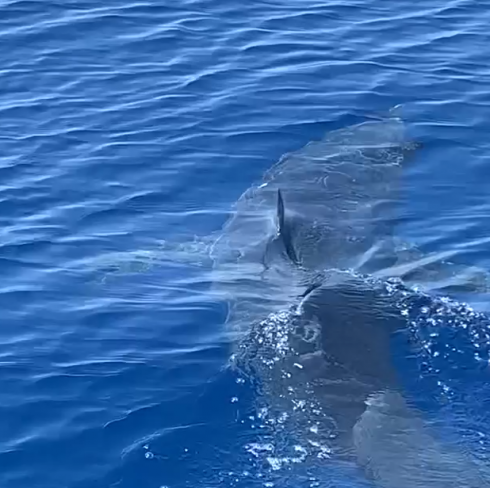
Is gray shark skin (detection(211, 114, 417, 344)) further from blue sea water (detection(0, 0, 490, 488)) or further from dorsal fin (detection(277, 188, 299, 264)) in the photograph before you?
blue sea water (detection(0, 0, 490, 488))

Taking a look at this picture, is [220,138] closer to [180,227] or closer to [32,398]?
[180,227]

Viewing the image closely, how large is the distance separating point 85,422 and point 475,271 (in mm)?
5203

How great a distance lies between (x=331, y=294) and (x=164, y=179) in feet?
15.0

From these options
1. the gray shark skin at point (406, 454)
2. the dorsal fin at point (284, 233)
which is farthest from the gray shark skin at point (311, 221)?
the gray shark skin at point (406, 454)

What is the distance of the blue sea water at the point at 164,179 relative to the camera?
42.6 ft

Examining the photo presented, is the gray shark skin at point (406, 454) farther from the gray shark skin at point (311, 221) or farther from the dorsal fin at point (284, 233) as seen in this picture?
the dorsal fin at point (284, 233)

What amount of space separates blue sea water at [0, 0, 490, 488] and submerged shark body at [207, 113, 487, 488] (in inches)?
13.5

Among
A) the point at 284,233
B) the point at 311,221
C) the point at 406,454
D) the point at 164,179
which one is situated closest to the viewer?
the point at 406,454

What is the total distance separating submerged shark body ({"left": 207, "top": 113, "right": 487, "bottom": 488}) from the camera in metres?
12.4

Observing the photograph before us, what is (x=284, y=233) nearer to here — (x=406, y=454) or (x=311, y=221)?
(x=311, y=221)

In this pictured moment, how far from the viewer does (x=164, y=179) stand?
1855cm

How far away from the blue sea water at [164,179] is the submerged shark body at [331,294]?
1.12 feet

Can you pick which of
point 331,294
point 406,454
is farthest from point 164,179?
point 406,454

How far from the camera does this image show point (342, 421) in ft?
41.2
